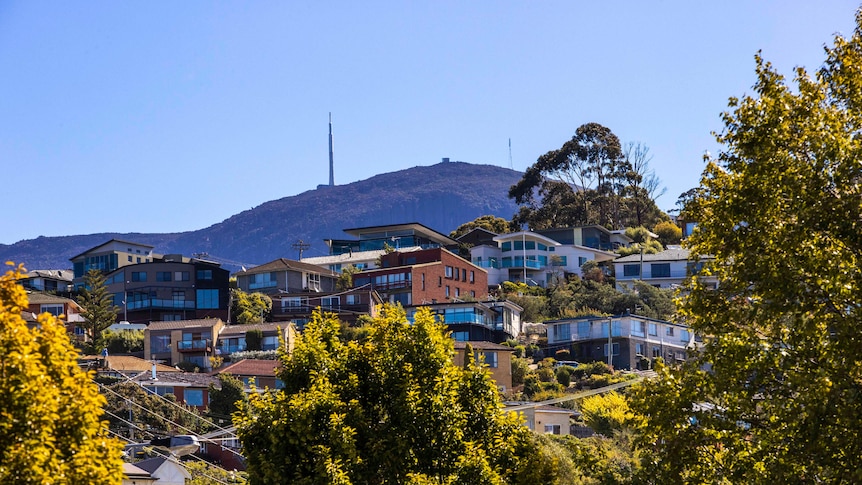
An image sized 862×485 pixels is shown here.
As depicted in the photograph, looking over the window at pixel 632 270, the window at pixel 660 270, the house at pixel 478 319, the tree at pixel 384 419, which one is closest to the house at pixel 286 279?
the house at pixel 478 319

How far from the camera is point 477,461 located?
26078 mm

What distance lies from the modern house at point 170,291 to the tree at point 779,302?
90109 mm

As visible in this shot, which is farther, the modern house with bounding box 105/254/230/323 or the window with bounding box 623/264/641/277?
the window with bounding box 623/264/641/277

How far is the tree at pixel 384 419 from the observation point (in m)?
25.7

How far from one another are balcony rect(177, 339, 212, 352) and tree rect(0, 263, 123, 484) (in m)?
73.6

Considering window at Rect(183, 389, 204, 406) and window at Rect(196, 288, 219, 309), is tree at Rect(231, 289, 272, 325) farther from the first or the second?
window at Rect(183, 389, 204, 406)

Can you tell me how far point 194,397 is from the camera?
233 feet

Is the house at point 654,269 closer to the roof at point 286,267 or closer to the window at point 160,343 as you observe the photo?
the roof at point 286,267

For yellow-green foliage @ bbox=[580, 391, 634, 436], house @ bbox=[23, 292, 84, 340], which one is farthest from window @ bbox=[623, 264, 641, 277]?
house @ bbox=[23, 292, 84, 340]

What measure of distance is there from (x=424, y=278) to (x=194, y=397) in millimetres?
35654

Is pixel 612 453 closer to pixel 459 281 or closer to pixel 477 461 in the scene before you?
pixel 477 461

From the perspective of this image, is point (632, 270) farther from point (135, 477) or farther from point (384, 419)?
point (384, 419)

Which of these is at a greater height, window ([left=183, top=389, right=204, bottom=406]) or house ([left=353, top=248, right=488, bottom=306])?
house ([left=353, top=248, right=488, bottom=306])

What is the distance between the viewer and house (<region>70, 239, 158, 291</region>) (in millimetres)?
134875
